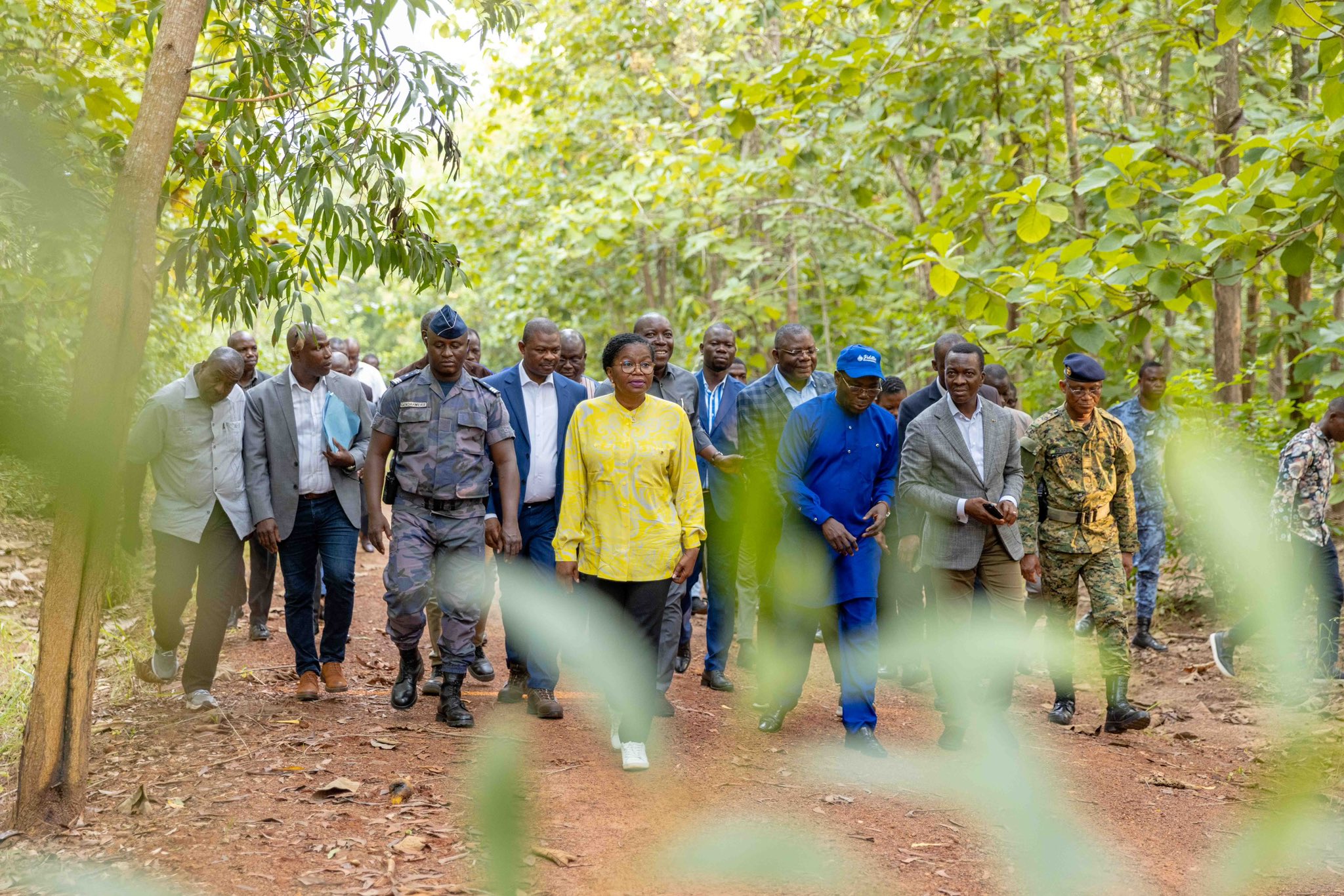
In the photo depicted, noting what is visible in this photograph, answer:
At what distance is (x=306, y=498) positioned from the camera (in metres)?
6.45

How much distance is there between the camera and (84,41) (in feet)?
10.5

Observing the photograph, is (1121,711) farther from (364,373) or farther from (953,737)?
(364,373)

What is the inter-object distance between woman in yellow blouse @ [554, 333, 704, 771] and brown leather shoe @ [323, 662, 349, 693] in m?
1.88

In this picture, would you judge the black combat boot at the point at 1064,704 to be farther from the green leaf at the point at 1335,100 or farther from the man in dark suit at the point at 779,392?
the green leaf at the point at 1335,100

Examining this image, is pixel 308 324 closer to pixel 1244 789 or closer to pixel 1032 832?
pixel 1032 832

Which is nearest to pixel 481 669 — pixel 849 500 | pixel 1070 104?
pixel 849 500

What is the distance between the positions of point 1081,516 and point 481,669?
142 inches

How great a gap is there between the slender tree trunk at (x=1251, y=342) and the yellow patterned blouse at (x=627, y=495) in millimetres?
6770

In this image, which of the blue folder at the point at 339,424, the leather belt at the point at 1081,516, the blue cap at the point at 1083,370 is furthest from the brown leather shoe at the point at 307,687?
the blue cap at the point at 1083,370

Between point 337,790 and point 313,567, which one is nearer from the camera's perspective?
point 337,790

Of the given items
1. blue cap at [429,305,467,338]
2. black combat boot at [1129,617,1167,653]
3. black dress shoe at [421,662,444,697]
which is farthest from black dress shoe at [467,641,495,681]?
black combat boot at [1129,617,1167,653]

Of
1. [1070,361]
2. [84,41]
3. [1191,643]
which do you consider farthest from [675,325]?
[84,41]

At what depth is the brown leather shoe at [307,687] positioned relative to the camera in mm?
6406

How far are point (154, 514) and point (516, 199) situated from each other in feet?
41.6
